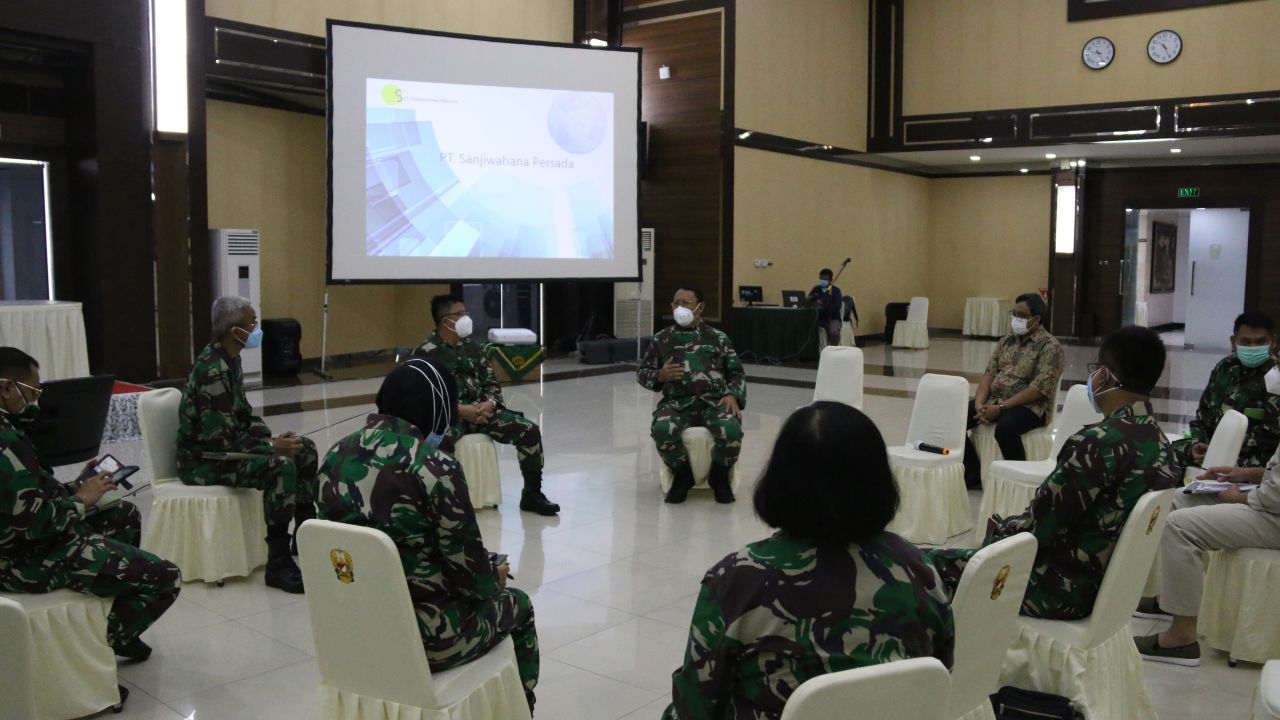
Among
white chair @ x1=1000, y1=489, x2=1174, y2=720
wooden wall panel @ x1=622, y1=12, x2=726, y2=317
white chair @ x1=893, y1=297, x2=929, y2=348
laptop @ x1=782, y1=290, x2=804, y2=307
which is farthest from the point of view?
white chair @ x1=893, y1=297, x2=929, y2=348

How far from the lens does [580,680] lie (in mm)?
3447

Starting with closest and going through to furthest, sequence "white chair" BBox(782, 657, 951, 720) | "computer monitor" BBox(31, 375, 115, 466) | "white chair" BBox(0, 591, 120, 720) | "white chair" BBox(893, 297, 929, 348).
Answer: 1. "white chair" BBox(782, 657, 951, 720)
2. "white chair" BBox(0, 591, 120, 720)
3. "computer monitor" BBox(31, 375, 115, 466)
4. "white chair" BBox(893, 297, 929, 348)

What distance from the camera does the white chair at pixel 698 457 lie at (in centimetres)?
586

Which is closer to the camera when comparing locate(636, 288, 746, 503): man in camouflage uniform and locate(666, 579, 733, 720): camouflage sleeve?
locate(666, 579, 733, 720): camouflage sleeve

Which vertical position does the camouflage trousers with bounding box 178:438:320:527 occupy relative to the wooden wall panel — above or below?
below

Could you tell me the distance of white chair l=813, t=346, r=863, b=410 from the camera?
5.98 meters

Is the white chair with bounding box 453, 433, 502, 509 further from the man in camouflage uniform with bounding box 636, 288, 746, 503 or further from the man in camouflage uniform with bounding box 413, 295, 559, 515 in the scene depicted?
the man in camouflage uniform with bounding box 636, 288, 746, 503

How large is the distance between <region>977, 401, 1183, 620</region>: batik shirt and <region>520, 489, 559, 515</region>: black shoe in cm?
311

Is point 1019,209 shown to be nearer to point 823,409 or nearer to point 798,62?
point 798,62

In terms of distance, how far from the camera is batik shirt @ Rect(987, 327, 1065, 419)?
19.1 feet

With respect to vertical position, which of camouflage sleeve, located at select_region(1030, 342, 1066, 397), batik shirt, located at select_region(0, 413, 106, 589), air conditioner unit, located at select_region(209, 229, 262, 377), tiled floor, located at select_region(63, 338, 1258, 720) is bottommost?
tiled floor, located at select_region(63, 338, 1258, 720)

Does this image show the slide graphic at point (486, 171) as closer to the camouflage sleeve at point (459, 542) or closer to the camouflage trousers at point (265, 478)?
the camouflage trousers at point (265, 478)

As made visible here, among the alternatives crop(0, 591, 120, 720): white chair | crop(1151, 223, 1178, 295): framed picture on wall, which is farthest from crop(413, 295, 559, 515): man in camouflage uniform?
crop(1151, 223, 1178, 295): framed picture on wall

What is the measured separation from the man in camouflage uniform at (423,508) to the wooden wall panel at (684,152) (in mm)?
10721
